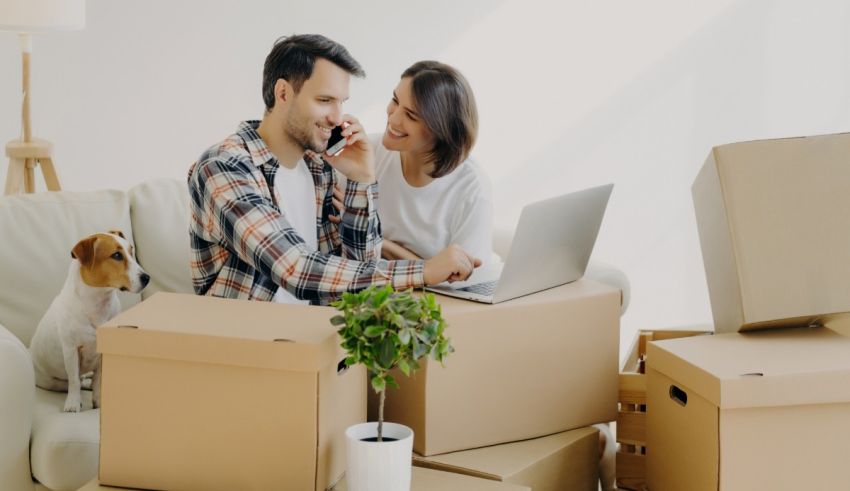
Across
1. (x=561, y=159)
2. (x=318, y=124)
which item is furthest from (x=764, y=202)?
(x=561, y=159)

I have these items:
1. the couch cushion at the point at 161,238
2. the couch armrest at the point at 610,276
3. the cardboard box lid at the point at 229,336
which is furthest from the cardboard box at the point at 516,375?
the couch cushion at the point at 161,238

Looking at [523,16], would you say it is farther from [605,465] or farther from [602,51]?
[605,465]

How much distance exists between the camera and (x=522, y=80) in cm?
371

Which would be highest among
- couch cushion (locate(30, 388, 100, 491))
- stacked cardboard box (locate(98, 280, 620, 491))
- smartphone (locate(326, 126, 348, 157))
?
smartphone (locate(326, 126, 348, 157))

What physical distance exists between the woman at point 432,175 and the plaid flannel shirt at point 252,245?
1.22ft

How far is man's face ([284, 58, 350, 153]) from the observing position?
2059 millimetres

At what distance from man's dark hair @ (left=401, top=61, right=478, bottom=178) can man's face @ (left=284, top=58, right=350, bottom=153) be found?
12.1 inches

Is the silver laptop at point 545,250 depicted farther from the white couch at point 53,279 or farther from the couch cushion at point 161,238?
the couch cushion at point 161,238

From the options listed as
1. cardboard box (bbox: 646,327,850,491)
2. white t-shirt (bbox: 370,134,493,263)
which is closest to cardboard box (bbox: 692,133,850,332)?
cardboard box (bbox: 646,327,850,491)

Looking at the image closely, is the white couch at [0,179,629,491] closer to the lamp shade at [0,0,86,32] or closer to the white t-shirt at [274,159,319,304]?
the white t-shirt at [274,159,319,304]

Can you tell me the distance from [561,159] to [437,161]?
4.92 feet

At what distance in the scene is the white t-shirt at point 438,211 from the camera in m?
2.35

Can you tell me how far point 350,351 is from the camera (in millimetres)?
1464

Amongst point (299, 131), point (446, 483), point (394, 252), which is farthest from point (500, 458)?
point (299, 131)
